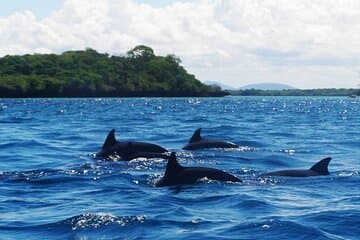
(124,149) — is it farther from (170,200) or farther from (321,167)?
(170,200)

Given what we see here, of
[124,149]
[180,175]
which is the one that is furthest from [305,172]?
[124,149]

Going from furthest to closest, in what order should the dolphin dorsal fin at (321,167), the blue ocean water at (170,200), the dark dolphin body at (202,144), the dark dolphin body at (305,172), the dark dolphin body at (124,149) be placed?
the dark dolphin body at (202,144), the dark dolphin body at (124,149), the dolphin dorsal fin at (321,167), the dark dolphin body at (305,172), the blue ocean water at (170,200)

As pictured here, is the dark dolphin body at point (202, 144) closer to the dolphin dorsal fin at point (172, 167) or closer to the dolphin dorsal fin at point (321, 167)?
the dolphin dorsal fin at point (321, 167)

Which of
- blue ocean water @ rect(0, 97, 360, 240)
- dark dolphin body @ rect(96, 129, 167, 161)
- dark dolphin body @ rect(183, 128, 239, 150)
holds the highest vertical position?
dark dolphin body @ rect(96, 129, 167, 161)

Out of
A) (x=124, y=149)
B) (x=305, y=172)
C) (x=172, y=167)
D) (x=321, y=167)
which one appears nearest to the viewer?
(x=172, y=167)

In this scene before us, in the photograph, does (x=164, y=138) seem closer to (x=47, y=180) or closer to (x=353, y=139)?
(x=353, y=139)

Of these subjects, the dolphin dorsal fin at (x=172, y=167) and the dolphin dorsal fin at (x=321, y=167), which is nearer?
the dolphin dorsal fin at (x=172, y=167)

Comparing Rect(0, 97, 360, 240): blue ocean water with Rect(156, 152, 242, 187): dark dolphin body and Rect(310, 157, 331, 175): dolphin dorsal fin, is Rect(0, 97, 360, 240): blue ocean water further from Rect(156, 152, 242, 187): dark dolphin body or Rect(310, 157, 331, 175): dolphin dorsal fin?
Rect(310, 157, 331, 175): dolphin dorsal fin

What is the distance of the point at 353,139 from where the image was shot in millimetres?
39875

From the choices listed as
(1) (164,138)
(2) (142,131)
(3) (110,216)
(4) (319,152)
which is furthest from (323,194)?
(2) (142,131)

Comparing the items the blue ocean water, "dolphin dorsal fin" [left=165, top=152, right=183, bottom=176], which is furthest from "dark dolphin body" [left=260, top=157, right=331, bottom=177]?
"dolphin dorsal fin" [left=165, top=152, right=183, bottom=176]

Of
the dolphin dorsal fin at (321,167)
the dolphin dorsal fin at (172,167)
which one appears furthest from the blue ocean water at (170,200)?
the dolphin dorsal fin at (172,167)

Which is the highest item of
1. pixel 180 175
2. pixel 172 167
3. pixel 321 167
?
pixel 172 167

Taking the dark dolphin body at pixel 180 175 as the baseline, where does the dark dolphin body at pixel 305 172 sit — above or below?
below
